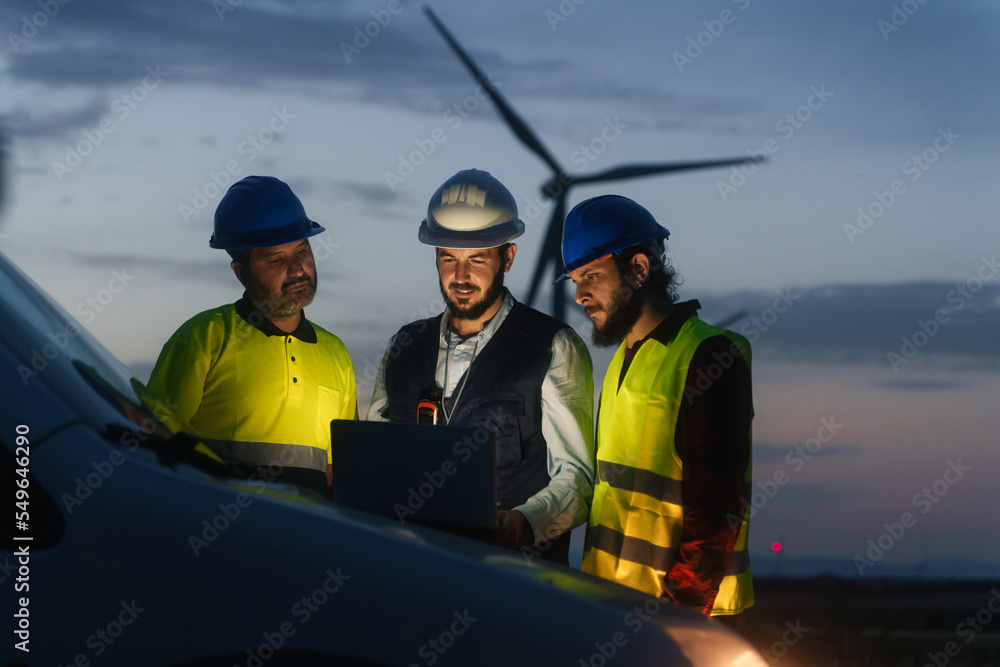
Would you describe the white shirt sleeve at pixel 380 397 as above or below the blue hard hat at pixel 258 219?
below

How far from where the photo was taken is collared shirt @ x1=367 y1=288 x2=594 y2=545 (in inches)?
165

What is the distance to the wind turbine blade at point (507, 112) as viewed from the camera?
13750 millimetres

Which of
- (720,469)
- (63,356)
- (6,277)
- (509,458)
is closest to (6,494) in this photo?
(63,356)

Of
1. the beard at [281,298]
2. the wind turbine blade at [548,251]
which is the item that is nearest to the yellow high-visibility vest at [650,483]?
the beard at [281,298]

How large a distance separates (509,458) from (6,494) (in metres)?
2.77

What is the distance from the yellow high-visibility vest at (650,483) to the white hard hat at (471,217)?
1.16 meters

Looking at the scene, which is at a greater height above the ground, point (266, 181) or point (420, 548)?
A: point (266, 181)

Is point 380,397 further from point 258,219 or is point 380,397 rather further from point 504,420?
point 258,219

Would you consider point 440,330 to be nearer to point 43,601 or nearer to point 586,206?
point 586,206

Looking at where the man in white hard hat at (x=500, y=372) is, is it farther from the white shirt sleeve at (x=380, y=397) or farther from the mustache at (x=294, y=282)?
the mustache at (x=294, y=282)

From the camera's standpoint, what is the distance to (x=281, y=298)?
4.96 meters

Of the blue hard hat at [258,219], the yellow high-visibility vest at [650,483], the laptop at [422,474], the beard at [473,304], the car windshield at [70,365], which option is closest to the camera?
the car windshield at [70,365]

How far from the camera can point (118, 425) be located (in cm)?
211

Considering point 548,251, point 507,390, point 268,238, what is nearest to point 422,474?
point 507,390
